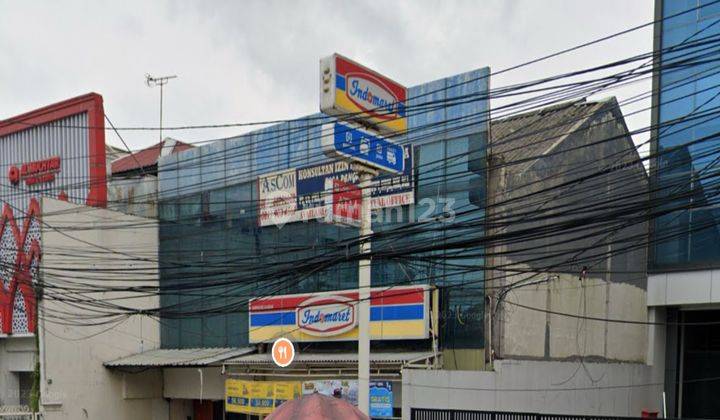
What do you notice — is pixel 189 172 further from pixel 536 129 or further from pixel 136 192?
pixel 536 129

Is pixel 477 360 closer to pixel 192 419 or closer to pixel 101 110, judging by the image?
pixel 192 419

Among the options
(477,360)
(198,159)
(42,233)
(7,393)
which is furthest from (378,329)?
(7,393)

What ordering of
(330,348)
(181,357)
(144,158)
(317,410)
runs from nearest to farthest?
(317,410) < (330,348) < (181,357) < (144,158)

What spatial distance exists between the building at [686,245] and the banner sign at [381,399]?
8744 mm

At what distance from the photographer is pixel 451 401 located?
50.4 ft

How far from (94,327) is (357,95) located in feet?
49.0

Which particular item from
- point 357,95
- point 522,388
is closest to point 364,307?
point 357,95

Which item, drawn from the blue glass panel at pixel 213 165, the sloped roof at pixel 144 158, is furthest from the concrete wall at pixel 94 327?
the sloped roof at pixel 144 158

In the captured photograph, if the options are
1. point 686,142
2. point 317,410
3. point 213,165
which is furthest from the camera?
point 213,165

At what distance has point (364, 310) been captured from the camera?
36.6 feet

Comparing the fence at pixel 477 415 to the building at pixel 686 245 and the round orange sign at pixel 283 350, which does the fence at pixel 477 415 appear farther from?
the building at pixel 686 245

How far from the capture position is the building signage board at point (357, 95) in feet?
36.3

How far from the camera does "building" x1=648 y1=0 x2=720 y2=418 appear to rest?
20172 mm

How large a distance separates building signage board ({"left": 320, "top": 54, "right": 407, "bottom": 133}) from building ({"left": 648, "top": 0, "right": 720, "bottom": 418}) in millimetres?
10458
